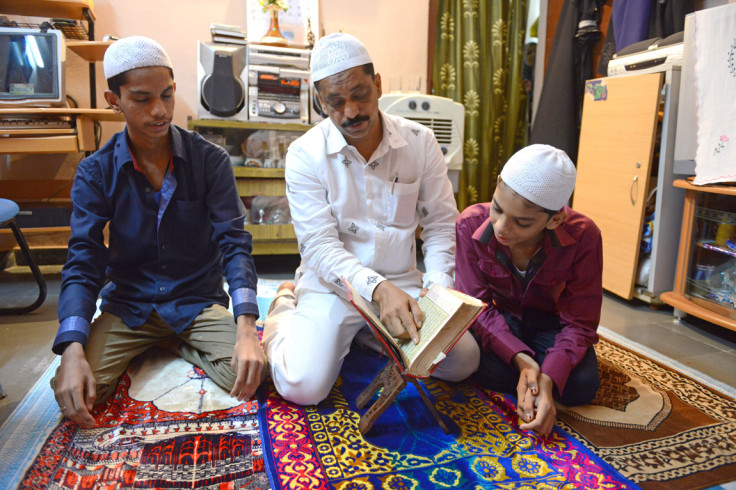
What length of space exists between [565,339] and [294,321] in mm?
782

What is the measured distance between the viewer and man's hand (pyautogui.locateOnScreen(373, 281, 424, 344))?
117 cm

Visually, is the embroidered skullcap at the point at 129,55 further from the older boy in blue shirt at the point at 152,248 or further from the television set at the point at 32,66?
the television set at the point at 32,66

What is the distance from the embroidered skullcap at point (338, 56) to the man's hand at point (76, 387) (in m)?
0.99

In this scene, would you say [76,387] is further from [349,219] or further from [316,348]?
[349,219]

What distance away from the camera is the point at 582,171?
2.66 metres

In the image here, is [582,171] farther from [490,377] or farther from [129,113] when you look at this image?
[129,113]

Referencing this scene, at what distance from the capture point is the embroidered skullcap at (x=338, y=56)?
1.36 metres

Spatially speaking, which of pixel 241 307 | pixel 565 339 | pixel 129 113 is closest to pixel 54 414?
pixel 241 307

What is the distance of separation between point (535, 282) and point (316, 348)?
0.65 meters

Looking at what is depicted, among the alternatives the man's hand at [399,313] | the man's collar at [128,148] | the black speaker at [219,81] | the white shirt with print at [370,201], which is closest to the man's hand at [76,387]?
the man's collar at [128,148]

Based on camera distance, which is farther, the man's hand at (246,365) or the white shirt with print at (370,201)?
the white shirt with print at (370,201)

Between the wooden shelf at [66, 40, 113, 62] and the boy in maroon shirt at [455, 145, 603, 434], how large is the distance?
2174mm

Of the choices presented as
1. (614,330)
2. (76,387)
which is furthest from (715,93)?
(76,387)

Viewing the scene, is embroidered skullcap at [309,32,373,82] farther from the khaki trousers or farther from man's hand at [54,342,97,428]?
man's hand at [54,342,97,428]
